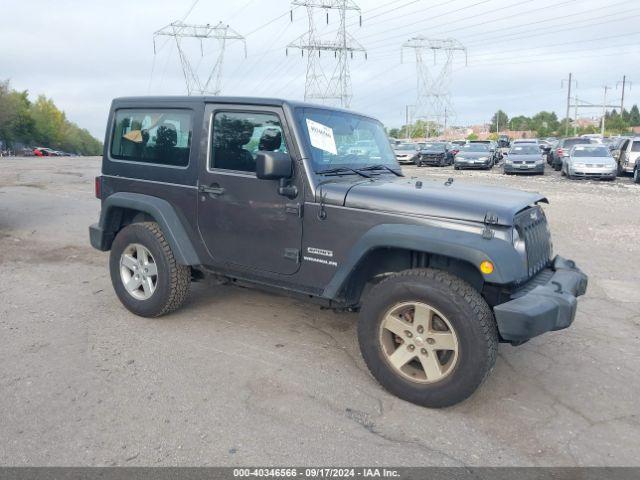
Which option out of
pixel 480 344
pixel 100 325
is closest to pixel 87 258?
pixel 100 325

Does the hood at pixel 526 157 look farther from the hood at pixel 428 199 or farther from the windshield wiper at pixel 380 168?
the hood at pixel 428 199

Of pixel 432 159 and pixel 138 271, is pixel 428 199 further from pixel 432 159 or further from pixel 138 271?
pixel 432 159

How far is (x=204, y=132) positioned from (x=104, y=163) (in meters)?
1.50

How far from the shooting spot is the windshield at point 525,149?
24719 millimetres

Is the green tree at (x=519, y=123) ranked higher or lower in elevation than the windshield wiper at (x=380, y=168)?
higher

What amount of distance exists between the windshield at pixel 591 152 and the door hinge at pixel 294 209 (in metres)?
21.0

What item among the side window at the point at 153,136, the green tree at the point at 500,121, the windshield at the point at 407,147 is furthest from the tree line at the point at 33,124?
the green tree at the point at 500,121

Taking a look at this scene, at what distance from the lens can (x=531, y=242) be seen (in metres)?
3.74

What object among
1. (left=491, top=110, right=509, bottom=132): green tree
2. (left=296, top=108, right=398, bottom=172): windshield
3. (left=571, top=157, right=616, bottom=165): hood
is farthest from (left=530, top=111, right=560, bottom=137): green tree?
(left=296, top=108, right=398, bottom=172): windshield

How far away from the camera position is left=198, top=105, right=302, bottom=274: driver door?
13.6ft

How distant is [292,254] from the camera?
4109 millimetres

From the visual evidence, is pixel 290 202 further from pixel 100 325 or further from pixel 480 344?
pixel 100 325

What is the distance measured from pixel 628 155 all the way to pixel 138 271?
73.8 feet

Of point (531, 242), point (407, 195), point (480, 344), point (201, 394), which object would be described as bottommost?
point (201, 394)
